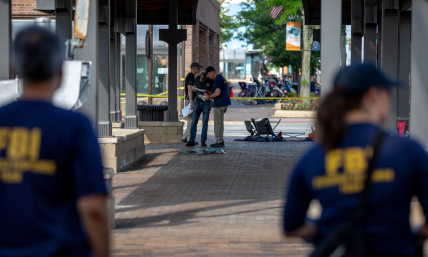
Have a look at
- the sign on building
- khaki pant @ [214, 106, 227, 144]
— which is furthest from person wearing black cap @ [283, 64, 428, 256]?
the sign on building

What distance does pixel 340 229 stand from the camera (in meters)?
1.96

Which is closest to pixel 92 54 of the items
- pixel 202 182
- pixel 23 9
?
pixel 202 182

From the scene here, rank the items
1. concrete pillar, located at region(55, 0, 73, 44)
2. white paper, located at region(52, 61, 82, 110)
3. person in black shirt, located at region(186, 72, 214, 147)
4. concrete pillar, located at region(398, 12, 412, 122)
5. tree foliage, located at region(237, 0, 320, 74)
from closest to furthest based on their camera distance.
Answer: white paper, located at region(52, 61, 82, 110)
concrete pillar, located at region(55, 0, 73, 44)
concrete pillar, located at region(398, 12, 412, 122)
person in black shirt, located at region(186, 72, 214, 147)
tree foliage, located at region(237, 0, 320, 74)

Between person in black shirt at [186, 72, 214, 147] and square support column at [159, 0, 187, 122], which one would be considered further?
square support column at [159, 0, 187, 122]

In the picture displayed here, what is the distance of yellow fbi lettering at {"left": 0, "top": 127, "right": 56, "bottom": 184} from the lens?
204cm

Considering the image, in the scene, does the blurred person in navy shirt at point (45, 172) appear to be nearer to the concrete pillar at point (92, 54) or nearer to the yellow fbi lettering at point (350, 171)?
the yellow fbi lettering at point (350, 171)

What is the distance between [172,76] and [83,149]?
44.4 ft

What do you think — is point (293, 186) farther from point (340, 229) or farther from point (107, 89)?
point (107, 89)

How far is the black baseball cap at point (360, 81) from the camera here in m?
2.07

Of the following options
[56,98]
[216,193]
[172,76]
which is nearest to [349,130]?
[56,98]

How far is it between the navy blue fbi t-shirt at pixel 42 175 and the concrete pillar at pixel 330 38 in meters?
5.46

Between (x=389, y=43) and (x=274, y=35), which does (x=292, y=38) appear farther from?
(x=389, y=43)

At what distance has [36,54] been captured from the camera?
2055 millimetres

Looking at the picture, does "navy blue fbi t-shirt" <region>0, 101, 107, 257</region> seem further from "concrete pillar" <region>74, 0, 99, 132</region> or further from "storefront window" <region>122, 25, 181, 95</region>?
"storefront window" <region>122, 25, 181, 95</region>
